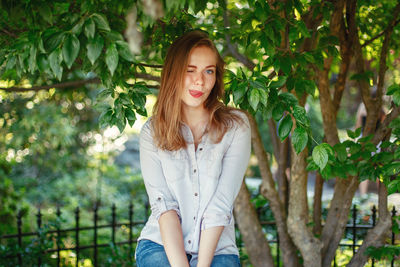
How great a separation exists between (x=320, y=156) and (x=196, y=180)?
773 mm

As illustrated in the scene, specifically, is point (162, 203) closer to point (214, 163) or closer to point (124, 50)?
point (214, 163)

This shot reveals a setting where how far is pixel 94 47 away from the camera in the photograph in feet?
4.21

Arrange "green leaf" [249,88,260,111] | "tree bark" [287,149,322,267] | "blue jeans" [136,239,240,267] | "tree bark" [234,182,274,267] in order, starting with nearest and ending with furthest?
1. "green leaf" [249,88,260,111]
2. "blue jeans" [136,239,240,267]
3. "tree bark" [287,149,322,267]
4. "tree bark" [234,182,274,267]

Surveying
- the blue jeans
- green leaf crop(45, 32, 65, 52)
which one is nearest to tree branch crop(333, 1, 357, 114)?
the blue jeans

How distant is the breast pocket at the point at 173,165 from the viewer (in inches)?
87.6

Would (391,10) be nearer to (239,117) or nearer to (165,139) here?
(239,117)

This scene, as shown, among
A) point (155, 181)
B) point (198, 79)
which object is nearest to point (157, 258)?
point (155, 181)

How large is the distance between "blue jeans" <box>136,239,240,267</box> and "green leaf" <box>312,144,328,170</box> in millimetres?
806

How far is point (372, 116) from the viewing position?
2.78m

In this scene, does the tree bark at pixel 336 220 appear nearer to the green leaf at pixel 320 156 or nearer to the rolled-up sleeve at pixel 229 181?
the rolled-up sleeve at pixel 229 181

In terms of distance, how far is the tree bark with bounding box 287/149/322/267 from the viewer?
110 inches

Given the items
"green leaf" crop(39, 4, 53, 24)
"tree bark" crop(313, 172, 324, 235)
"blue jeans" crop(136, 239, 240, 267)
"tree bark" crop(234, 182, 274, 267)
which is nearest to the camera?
"green leaf" crop(39, 4, 53, 24)

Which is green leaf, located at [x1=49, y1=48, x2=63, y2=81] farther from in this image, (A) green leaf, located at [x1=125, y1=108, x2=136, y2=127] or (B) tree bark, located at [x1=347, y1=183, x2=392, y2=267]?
(B) tree bark, located at [x1=347, y1=183, x2=392, y2=267]

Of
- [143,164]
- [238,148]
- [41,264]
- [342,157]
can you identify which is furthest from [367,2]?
[41,264]
